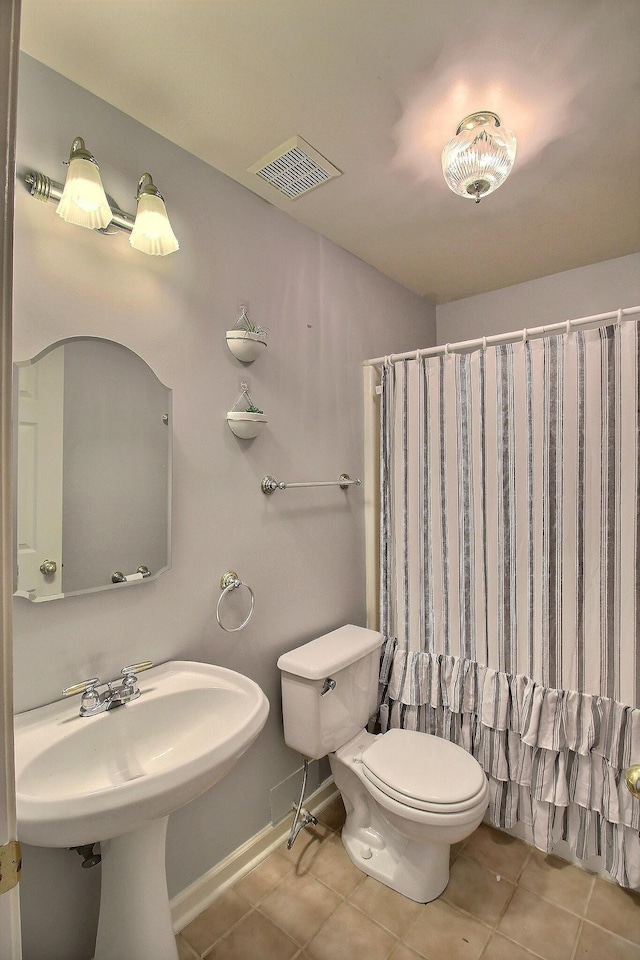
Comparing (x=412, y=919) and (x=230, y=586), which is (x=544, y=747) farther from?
(x=230, y=586)

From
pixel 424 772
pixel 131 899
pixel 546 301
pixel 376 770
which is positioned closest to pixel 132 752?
pixel 131 899

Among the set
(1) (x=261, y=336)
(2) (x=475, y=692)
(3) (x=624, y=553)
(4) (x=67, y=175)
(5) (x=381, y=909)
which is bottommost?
(5) (x=381, y=909)

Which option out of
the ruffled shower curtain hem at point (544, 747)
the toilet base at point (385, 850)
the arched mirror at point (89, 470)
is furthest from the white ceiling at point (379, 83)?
the toilet base at point (385, 850)

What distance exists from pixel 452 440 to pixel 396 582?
0.72m

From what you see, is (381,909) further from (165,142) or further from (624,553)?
(165,142)

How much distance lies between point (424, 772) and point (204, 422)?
143 cm

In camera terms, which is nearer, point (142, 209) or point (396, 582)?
point (142, 209)

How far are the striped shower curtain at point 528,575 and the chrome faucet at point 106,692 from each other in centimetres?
127

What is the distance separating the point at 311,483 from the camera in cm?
195

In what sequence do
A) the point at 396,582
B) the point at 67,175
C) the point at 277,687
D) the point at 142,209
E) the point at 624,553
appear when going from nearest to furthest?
the point at 67,175
the point at 142,209
the point at 624,553
the point at 277,687
the point at 396,582

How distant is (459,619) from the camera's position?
2.01 m

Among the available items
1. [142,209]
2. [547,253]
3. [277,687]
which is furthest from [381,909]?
[547,253]

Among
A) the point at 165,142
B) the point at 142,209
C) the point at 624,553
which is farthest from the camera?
the point at 624,553

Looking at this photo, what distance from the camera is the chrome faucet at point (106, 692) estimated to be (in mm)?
1199
